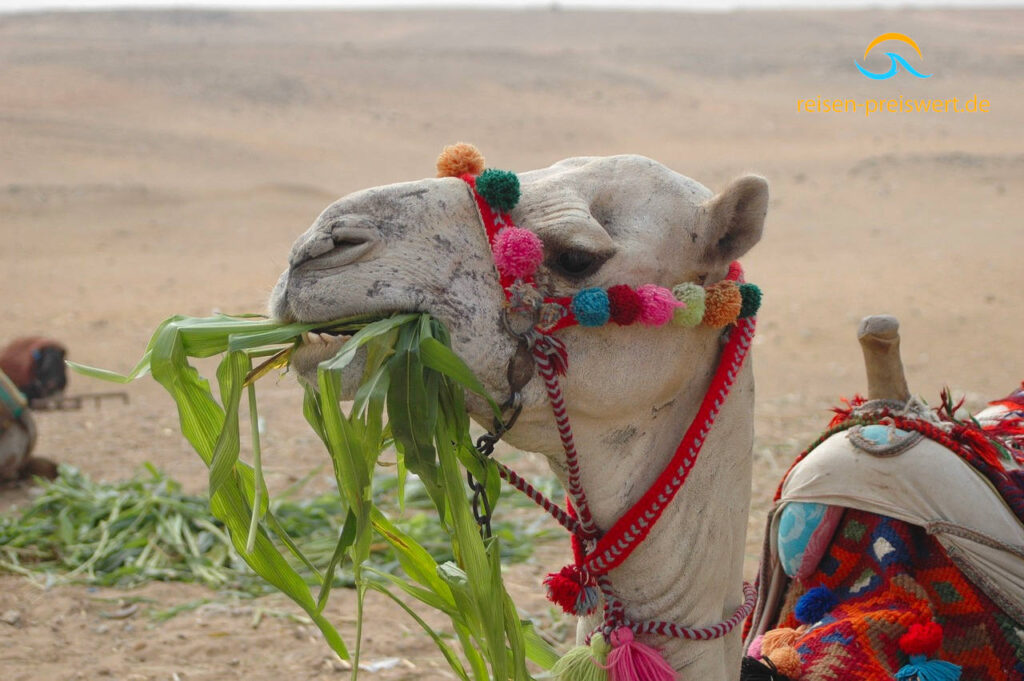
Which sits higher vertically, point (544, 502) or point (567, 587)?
point (544, 502)

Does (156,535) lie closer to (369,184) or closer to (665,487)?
(665,487)

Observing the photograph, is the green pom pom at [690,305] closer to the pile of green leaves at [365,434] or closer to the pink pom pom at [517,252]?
the pink pom pom at [517,252]

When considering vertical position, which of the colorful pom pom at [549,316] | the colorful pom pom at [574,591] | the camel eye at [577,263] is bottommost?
the colorful pom pom at [574,591]

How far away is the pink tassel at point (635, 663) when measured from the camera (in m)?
2.50

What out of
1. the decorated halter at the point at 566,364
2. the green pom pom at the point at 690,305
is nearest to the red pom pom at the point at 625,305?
the decorated halter at the point at 566,364

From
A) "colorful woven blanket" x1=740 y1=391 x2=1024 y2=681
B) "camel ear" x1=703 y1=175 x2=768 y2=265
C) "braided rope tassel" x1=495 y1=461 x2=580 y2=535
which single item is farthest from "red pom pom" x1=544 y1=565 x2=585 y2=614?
"camel ear" x1=703 y1=175 x2=768 y2=265

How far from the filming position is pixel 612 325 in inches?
97.7

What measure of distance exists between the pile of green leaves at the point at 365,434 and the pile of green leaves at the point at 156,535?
108 inches

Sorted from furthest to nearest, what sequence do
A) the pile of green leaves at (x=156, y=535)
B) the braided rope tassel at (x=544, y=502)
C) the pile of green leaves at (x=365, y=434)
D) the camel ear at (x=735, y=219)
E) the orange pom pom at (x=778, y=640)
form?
the pile of green leaves at (x=156, y=535)
the orange pom pom at (x=778, y=640)
the braided rope tassel at (x=544, y=502)
the camel ear at (x=735, y=219)
the pile of green leaves at (x=365, y=434)

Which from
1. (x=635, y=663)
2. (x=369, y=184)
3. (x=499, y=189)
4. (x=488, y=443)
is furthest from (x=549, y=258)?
(x=369, y=184)

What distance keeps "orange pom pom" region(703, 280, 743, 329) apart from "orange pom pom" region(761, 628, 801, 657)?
A: 97 centimetres

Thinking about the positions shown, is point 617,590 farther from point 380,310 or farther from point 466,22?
point 466,22

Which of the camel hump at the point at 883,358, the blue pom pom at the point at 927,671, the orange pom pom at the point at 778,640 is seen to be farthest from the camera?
the camel hump at the point at 883,358

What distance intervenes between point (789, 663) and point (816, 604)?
28 cm
